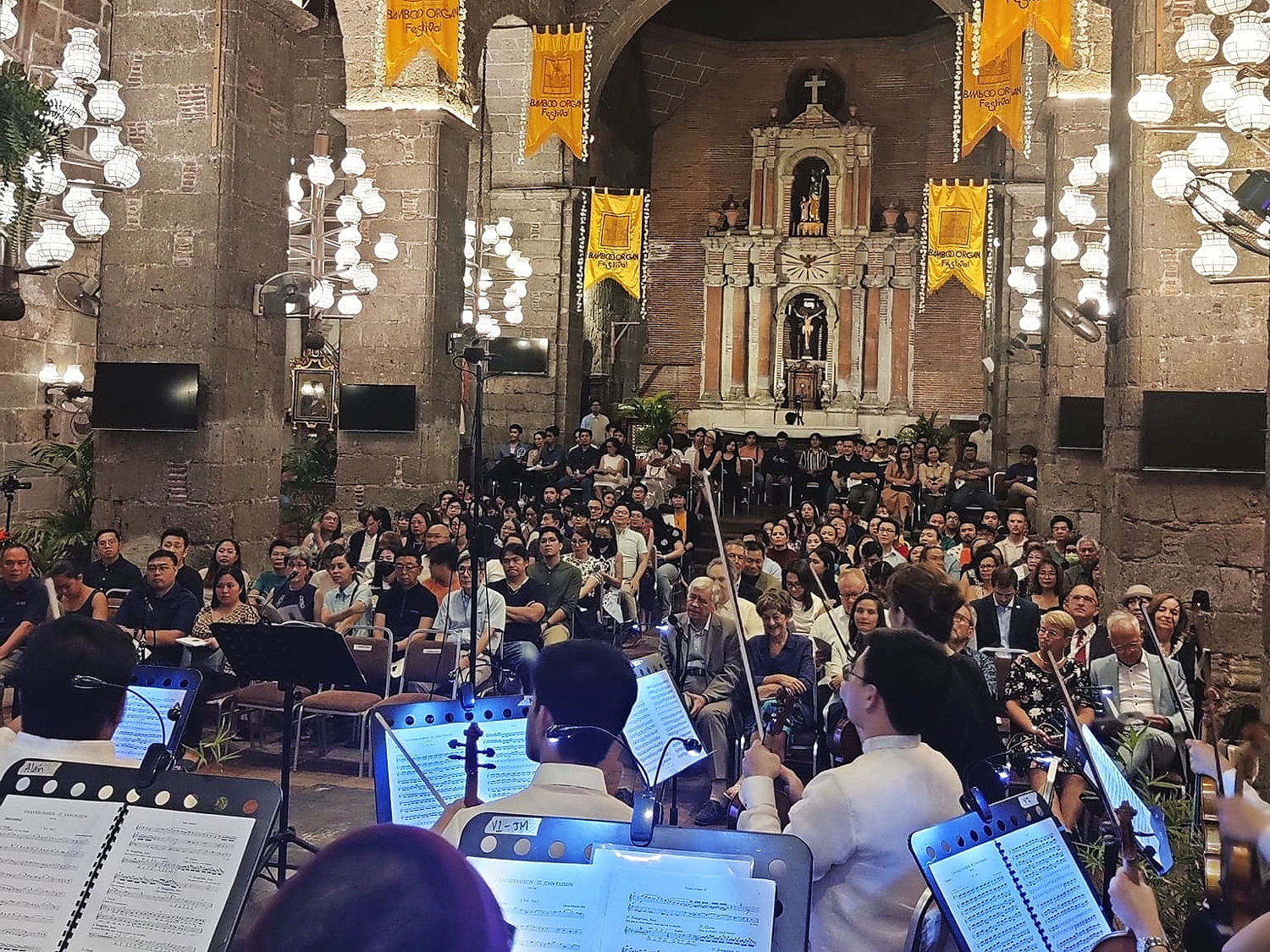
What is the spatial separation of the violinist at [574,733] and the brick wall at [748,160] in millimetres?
22146

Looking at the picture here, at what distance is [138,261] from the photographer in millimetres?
9484

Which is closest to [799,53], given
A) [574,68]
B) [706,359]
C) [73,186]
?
[706,359]

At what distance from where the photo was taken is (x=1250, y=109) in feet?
21.6

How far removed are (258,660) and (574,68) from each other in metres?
11.5

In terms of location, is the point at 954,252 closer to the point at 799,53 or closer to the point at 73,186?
the point at 799,53

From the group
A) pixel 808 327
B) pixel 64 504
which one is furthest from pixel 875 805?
pixel 808 327

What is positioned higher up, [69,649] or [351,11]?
[351,11]

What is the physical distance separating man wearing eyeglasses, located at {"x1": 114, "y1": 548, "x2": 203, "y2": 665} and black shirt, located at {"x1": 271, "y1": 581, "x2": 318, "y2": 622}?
1043 millimetres

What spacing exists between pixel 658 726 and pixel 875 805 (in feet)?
4.92

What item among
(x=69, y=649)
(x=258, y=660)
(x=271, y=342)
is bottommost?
(x=258, y=660)

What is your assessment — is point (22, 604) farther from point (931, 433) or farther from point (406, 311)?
point (931, 433)

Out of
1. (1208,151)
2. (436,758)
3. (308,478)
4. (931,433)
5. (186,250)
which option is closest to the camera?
(436,758)

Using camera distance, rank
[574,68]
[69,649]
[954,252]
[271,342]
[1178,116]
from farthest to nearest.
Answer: [954,252], [574,68], [271,342], [1178,116], [69,649]

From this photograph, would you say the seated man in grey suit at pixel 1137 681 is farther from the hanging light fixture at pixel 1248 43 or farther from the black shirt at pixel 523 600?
the black shirt at pixel 523 600
